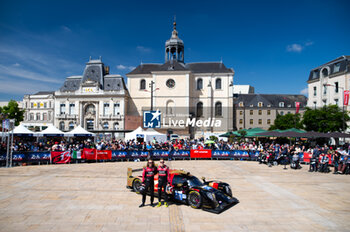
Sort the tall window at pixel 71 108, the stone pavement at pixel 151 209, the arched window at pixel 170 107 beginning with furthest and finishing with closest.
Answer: the tall window at pixel 71 108 → the arched window at pixel 170 107 → the stone pavement at pixel 151 209

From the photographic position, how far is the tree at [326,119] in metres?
33.0

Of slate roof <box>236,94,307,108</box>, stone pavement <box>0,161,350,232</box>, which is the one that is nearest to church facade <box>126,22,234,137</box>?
slate roof <box>236,94,307,108</box>

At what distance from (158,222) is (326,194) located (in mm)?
8119

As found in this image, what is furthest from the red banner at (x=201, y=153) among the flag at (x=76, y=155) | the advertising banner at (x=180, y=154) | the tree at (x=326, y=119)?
the tree at (x=326, y=119)

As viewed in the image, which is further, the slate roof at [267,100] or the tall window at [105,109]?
the slate roof at [267,100]

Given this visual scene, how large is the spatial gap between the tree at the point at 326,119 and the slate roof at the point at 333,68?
10027 millimetres

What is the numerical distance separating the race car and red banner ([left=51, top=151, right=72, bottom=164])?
45.0ft

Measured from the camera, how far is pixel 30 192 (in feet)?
33.4

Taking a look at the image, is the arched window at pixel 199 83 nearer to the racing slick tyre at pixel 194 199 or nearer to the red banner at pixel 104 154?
the red banner at pixel 104 154

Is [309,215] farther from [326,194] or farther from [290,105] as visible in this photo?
[290,105]

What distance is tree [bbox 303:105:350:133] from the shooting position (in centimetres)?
3300

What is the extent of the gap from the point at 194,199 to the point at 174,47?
48975mm

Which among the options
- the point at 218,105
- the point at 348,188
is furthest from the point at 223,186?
the point at 218,105

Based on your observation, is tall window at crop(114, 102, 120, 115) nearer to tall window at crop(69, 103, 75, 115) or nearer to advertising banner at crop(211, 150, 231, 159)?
tall window at crop(69, 103, 75, 115)
